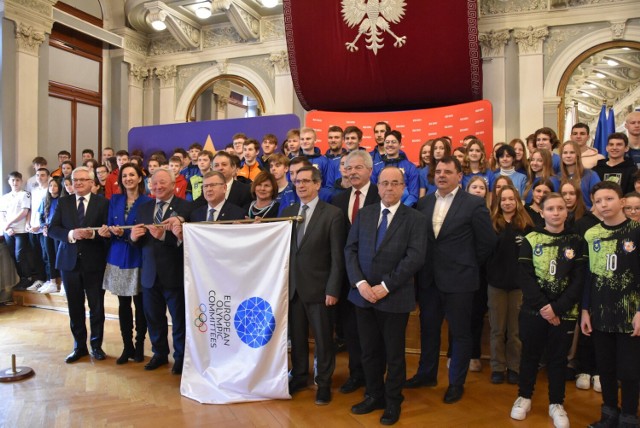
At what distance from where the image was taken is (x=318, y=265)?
3.26m

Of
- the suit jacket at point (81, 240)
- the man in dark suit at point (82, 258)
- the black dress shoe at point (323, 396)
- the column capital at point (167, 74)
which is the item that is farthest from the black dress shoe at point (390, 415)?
the column capital at point (167, 74)

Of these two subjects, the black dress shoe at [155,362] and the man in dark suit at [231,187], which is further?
the man in dark suit at [231,187]

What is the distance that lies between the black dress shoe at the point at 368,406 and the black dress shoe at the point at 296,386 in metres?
0.46

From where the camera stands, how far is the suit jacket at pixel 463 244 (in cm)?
321

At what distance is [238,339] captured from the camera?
336 centimetres

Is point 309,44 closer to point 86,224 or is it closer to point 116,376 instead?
point 86,224

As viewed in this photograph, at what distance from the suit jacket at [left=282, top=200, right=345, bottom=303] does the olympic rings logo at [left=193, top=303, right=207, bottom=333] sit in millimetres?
680

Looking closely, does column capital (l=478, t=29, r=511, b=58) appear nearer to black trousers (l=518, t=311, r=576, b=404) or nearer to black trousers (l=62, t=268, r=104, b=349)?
black trousers (l=518, t=311, r=576, b=404)

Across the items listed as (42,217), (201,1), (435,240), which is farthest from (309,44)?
(435,240)

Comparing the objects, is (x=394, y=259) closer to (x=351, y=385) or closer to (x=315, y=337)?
(x=315, y=337)

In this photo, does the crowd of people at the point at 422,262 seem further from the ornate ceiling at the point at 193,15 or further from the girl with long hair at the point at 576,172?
the ornate ceiling at the point at 193,15

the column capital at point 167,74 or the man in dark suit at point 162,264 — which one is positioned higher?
the column capital at point 167,74

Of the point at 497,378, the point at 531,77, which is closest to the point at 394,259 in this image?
the point at 497,378

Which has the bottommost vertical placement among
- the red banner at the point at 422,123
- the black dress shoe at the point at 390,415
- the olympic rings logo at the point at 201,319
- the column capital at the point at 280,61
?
the black dress shoe at the point at 390,415
